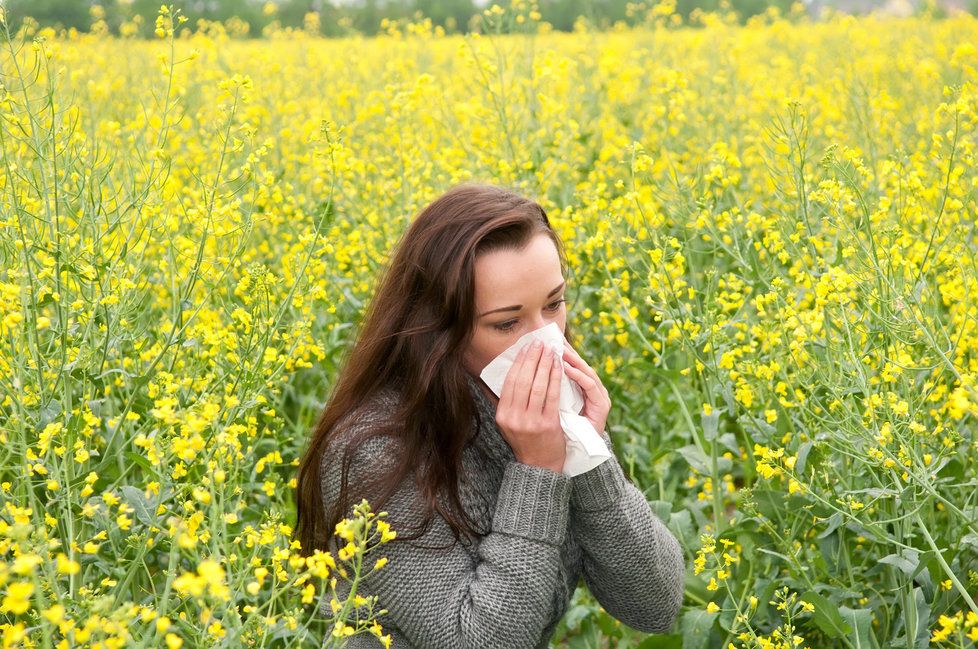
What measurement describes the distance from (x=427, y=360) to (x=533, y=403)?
24 cm

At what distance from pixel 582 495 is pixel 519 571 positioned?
0.22 m

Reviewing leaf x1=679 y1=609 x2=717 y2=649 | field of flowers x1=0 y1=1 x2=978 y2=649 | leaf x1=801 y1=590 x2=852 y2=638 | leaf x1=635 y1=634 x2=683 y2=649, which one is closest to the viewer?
field of flowers x1=0 y1=1 x2=978 y2=649

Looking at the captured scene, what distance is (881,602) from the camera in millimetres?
2510

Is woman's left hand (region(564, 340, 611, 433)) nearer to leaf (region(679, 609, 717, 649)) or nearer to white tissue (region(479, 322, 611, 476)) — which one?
white tissue (region(479, 322, 611, 476))

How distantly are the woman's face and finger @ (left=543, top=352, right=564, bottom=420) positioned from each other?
0.12m

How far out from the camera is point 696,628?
2.57 metres

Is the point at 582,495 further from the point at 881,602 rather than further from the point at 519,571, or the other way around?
the point at 881,602

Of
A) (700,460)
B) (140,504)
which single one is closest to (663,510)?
(700,460)

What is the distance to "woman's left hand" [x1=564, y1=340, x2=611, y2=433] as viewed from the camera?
200 centimetres

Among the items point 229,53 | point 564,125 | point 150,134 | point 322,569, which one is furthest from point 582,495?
point 229,53

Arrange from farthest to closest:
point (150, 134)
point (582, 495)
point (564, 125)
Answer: point (150, 134)
point (564, 125)
point (582, 495)

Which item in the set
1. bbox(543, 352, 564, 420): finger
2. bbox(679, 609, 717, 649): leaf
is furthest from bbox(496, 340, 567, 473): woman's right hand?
bbox(679, 609, 717, 649): leaf

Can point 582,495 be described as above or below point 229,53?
below

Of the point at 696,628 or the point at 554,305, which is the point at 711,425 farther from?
the point at 554,305
